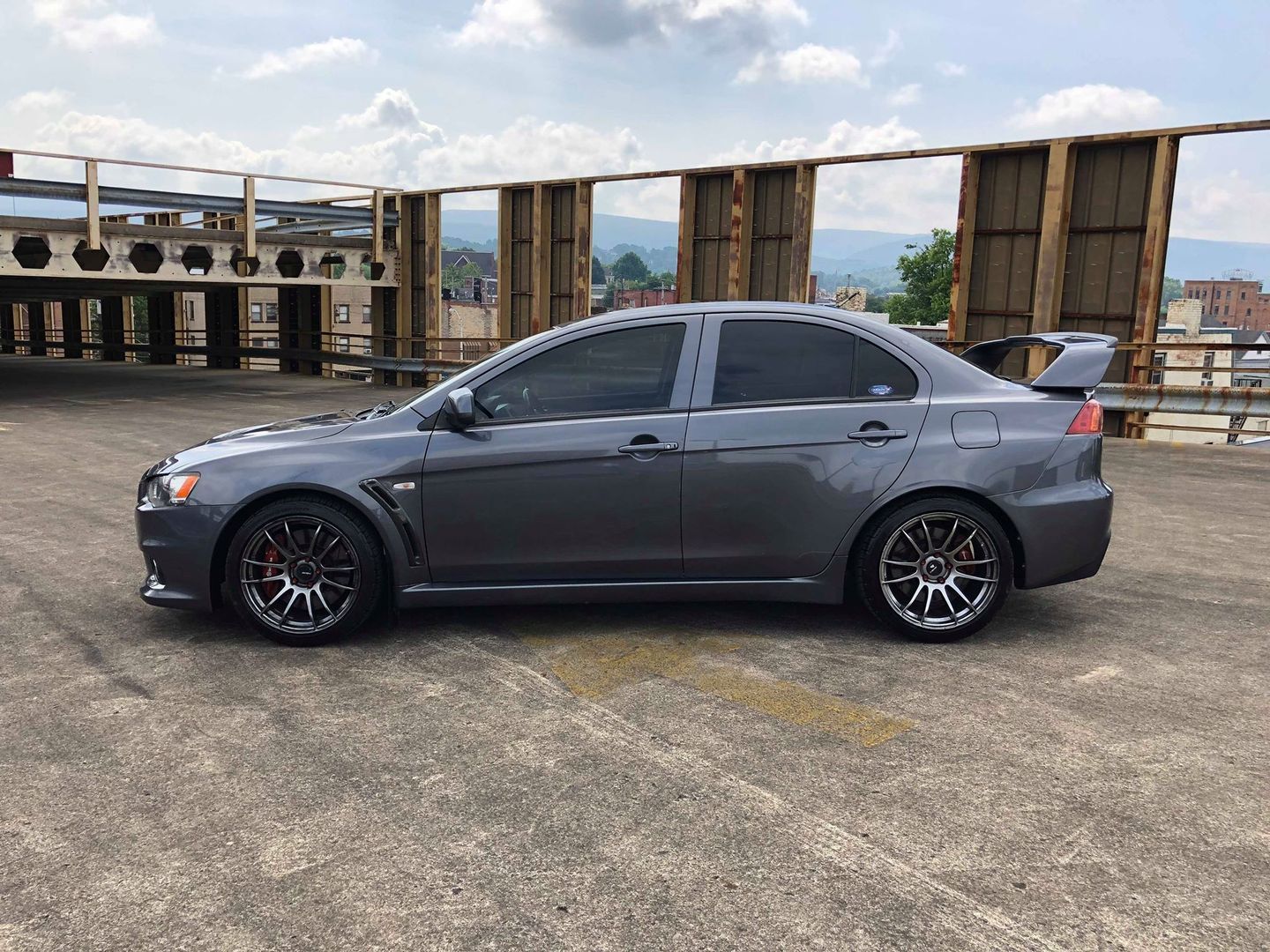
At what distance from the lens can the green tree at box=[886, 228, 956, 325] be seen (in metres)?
115

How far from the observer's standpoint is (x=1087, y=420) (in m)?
4.98

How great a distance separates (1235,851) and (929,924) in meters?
1.05

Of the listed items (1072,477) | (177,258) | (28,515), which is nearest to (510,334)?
(177,258)

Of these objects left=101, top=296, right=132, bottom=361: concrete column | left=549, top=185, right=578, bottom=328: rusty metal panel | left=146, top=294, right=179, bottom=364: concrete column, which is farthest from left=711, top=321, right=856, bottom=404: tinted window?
left=101, top=296, right=132, bottom=361: concrete column

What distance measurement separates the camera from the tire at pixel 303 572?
4.87m

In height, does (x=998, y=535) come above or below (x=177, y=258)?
below

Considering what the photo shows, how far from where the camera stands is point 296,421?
5609 millimetres

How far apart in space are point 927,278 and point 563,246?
107m

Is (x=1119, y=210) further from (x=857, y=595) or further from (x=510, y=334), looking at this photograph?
(x=510, y=334)

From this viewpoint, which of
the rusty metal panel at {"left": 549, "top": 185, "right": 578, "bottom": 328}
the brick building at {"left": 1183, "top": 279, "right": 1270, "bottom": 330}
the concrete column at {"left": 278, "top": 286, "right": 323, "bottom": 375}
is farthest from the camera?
the brick building at {"left": 1183, "top": 279, "right": 1270, "bottom": 330}

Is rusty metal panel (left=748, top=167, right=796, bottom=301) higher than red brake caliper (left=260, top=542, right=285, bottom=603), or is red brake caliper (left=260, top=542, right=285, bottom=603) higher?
rusty metal panel (left=748, top=167, right=796, bottom=301)

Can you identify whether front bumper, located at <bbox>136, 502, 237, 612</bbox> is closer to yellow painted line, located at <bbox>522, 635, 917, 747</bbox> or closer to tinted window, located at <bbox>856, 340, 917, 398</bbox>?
yellow painted line, located at <bbox>522, 635, 917, 747</bbox>

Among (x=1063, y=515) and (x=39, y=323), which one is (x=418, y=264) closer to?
(x=1063, y=515)

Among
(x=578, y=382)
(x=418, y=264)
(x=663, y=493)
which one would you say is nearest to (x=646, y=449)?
(x=663, y=493)
